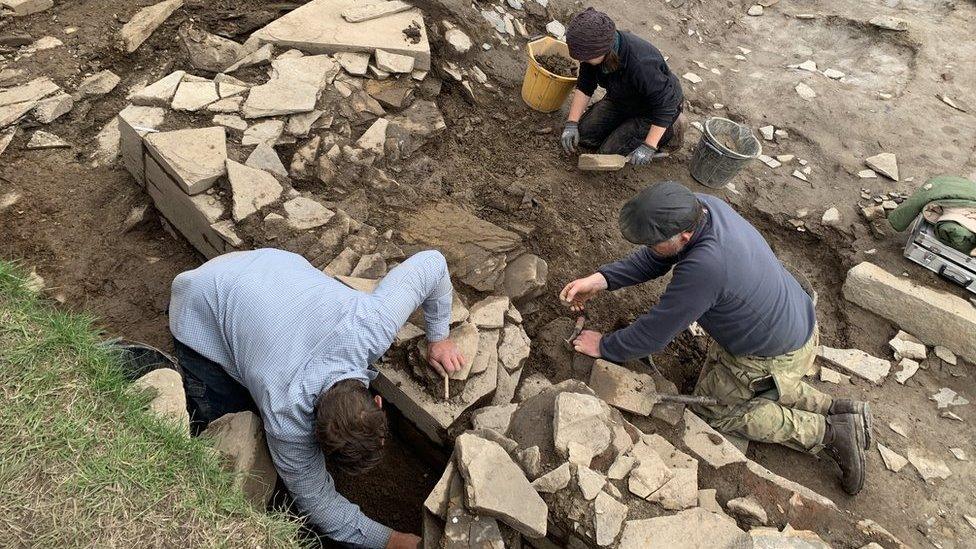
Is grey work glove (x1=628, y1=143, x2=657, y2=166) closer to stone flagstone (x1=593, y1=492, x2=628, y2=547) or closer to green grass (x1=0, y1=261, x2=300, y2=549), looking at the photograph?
stone flagstone (x1=593, y1=492, x2=628, y2=547)

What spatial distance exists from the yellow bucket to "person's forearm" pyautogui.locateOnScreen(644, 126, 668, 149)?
2.67 feet

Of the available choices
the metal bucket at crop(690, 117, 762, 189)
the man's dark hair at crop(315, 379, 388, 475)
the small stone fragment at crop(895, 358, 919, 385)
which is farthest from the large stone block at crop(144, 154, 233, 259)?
the small stone fragment at crop(895, 358, 919, 385)

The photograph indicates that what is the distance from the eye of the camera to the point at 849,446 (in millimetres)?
3277

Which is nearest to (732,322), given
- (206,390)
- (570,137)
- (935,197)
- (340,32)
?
(935,197)

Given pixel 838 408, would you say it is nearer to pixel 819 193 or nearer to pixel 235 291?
pixel 819 193

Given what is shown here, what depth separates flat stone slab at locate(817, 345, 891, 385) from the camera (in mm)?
3980

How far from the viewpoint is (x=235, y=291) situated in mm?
2562

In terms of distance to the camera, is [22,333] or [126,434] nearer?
[126,434]

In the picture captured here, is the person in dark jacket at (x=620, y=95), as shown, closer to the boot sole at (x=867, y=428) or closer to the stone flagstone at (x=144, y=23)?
the boot sole at (x=867, y=428)

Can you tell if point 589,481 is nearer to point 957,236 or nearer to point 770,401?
point 770,401

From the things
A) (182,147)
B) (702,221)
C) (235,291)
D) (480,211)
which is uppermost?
(702,221)

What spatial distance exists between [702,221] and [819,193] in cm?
306

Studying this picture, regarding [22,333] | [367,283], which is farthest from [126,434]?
[367,283]

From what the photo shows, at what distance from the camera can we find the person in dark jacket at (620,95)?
431cm
